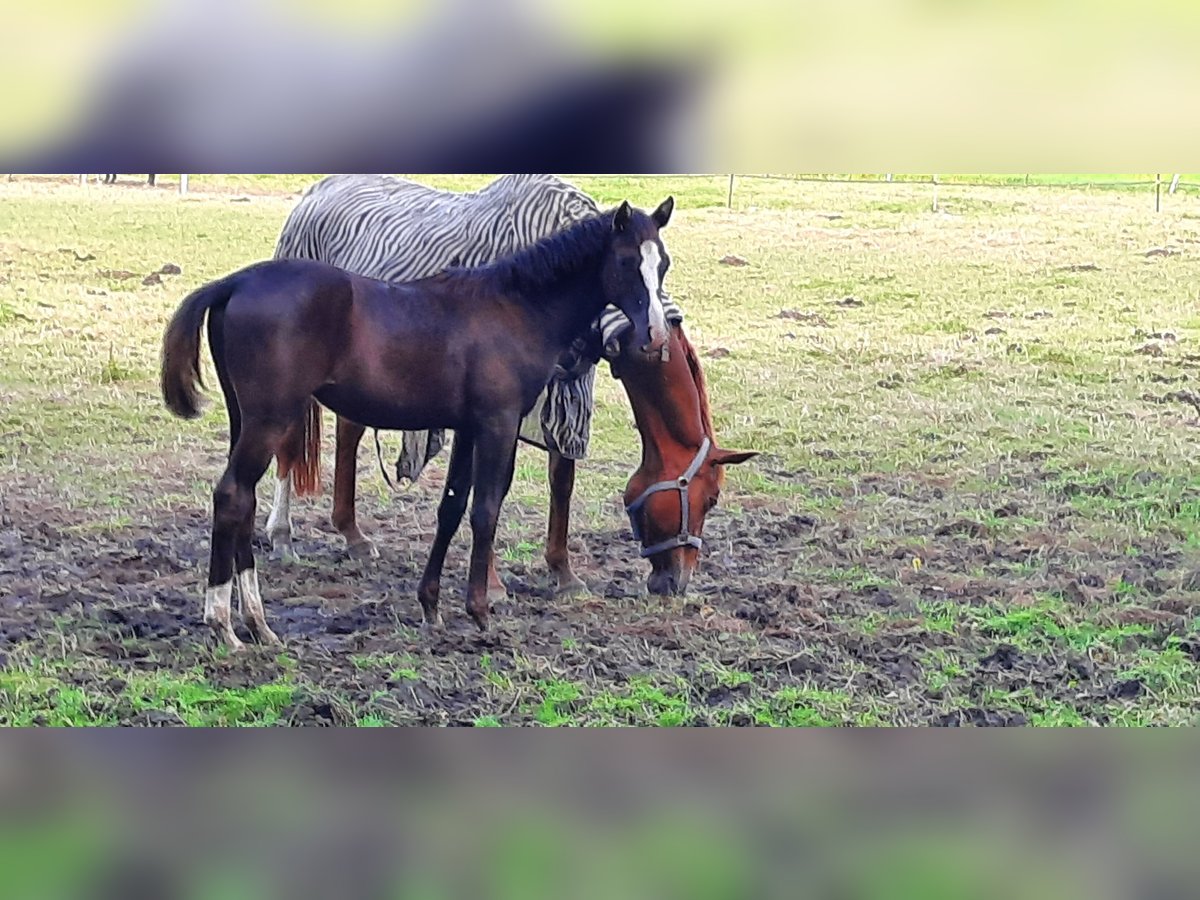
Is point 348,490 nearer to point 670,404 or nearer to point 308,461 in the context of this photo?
point 308,461

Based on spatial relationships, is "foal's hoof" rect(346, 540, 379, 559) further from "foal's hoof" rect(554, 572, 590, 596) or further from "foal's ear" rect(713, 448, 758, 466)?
"foal's ear" rect(713, 448, 758, 466)

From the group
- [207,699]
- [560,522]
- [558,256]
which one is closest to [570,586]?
[560,522]

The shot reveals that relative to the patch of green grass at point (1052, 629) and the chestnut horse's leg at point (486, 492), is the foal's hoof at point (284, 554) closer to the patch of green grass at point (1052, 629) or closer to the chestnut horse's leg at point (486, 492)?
the chestnut horse's leg at point (486, 492)

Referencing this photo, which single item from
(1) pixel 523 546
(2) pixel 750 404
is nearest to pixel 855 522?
(2) pixel 750 404

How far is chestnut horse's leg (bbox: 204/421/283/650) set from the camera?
323cm

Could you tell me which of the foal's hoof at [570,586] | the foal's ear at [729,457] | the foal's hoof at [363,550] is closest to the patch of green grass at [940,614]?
the foal's ear at [729,457]

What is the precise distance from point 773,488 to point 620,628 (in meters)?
0.72

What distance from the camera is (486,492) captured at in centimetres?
350

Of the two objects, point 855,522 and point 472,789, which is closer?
point 472,789

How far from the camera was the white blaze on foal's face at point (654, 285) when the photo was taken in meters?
3.25
